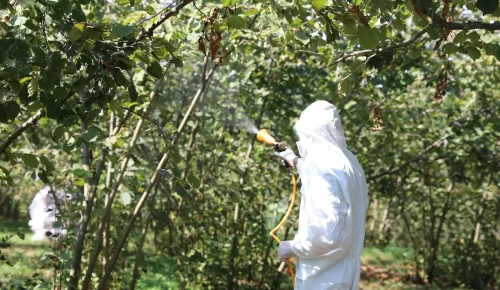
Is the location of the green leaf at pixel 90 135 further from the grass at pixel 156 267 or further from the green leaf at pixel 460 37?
the grass at pixel 156 267

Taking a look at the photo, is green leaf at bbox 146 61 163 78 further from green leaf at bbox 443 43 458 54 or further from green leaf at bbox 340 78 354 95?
green leaf at bbox 443 43 458 54

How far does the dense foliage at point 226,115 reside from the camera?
229 cm

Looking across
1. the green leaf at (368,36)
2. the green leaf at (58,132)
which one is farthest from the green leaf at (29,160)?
the green leaf at (368,36)

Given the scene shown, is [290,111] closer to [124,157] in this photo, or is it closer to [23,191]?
[124,157]

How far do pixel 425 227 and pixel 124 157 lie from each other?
6052 mm

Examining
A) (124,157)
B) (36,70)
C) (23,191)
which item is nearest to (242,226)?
(124,157)

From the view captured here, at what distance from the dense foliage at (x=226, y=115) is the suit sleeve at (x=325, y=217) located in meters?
0.34

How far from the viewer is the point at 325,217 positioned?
2766 mm

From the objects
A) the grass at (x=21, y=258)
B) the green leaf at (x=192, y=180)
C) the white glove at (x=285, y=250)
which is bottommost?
the white glove at (x=285, y=250)

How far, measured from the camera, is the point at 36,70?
215 centimetres

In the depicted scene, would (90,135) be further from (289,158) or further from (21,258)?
(21,258)

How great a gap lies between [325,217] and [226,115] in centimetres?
323

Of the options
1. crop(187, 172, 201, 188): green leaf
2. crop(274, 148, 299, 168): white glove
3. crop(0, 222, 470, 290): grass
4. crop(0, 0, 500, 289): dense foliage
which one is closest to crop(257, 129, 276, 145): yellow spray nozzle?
crop(274, 148, 299, 168): white glove

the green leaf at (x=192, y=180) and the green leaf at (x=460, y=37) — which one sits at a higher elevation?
the green leaf at (x=460, y=37)
